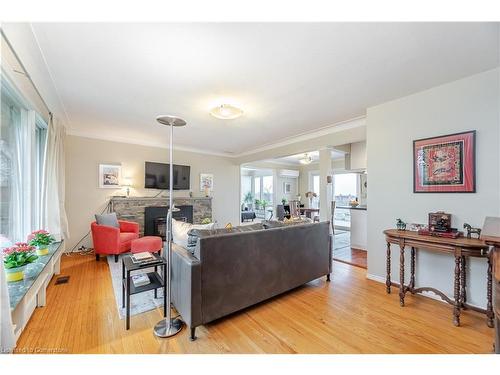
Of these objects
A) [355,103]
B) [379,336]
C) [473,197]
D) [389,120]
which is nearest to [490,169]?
[473,197]

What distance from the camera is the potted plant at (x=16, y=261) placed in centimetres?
180

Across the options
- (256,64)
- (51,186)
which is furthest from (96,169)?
(256,64)

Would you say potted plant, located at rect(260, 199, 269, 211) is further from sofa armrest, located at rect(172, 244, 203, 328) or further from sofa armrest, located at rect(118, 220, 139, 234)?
sofa armrest, located at rect(172, 244, 203, 328)

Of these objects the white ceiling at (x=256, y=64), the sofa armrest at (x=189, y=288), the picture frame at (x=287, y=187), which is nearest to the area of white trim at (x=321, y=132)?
the white ceiling at (x=256, y=64)

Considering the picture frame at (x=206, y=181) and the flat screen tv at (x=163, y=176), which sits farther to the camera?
the picture frame at (x=206, y=181)

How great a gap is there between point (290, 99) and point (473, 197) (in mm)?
2291

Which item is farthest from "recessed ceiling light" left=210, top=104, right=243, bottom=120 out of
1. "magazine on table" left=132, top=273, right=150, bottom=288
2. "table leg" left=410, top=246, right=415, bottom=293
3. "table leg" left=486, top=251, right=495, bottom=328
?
"table leg" left=486, top=251, right=495, bottom=328

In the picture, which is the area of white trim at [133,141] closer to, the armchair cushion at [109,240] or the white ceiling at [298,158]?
the armchair cushion at [109,240]

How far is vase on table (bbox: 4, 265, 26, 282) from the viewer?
1787mm

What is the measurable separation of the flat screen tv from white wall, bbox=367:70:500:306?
441 cm

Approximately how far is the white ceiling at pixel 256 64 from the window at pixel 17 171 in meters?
0.50

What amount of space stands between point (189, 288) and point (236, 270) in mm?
458

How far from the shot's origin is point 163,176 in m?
5.46
